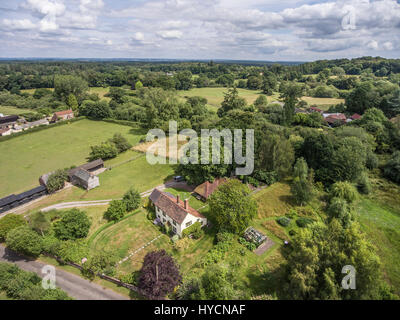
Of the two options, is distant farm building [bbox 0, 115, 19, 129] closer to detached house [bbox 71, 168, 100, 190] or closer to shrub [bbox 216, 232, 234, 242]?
detached house [bbox 71, 168, 100, 190]

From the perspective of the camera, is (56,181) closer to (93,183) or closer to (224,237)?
(93,183)

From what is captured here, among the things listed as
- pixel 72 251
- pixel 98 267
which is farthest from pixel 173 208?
pixel 72 251

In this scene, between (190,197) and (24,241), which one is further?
(190,197)

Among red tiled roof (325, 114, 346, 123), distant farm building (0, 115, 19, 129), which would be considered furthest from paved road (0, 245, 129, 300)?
red tiled roof (325, 114, 346, 123)

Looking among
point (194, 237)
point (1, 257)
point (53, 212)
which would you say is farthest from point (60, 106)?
point (194, 237)

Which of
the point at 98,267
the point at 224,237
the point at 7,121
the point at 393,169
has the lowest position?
the point at 98,267

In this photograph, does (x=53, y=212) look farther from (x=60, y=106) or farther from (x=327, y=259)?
(x=60, y=106)
